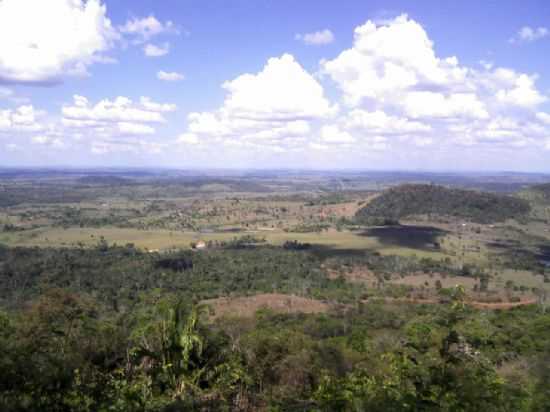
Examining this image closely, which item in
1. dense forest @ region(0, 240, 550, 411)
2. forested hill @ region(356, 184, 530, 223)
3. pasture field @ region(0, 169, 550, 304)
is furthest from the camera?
forested hill @ region(356, 184, 530, 223)

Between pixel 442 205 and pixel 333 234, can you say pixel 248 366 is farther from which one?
pixel 442 205

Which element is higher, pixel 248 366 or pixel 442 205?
pixel 248 366

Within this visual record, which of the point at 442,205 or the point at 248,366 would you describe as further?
the point at 442,205

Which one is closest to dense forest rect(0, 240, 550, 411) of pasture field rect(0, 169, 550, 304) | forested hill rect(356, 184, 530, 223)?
pasture field rect(0, 169, 550, 304)

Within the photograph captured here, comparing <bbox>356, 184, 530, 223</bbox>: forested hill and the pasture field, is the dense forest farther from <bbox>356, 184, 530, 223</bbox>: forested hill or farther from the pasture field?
<bbox>356, 184, 530, 223</bbox>: forested hill

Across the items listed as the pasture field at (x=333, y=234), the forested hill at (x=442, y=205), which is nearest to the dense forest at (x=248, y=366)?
the pasture field at (x=333, y=234)

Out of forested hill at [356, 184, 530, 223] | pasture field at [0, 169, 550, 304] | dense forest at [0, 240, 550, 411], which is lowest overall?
pasture field at [0, 169, 550, 304]

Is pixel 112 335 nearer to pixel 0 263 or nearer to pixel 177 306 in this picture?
pixel 177 306

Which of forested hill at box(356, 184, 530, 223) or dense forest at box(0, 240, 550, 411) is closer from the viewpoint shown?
dense forest at box(0, 240, 550, 411)

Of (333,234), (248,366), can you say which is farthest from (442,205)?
(248,366)
